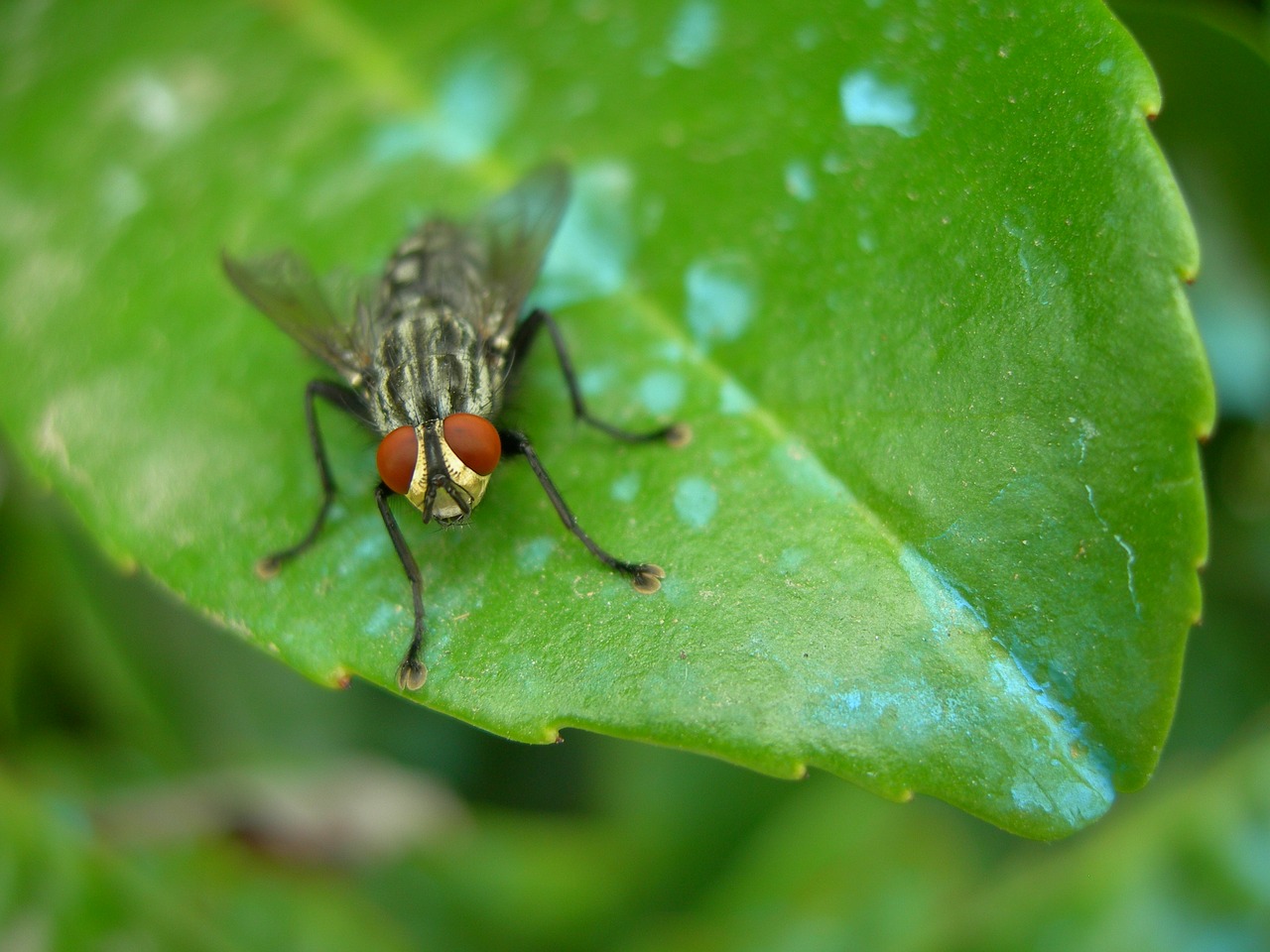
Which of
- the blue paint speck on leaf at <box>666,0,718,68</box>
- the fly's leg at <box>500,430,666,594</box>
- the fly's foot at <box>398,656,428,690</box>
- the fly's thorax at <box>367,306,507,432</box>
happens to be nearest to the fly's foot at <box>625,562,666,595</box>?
the fly's leg at <box>500,430,666,594</box>

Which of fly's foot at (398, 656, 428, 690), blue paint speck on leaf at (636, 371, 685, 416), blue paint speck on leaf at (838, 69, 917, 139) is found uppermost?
blue paint speck on leaf at (838, 69, 917, 139)

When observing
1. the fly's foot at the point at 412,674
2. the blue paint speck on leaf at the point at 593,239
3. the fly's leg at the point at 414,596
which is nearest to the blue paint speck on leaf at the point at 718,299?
the blue paint speck on leaf at the point at 593,239

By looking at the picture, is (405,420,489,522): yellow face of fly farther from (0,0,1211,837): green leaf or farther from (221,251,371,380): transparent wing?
(221,251,371,380): transparent wing

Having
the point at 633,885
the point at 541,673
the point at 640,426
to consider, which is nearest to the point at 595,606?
the point at 541,673

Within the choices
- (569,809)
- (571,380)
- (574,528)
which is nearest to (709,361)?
(571,380)

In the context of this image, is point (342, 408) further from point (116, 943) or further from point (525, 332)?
point (116, 943)

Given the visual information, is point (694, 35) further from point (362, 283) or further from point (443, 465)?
point (443, 465)
